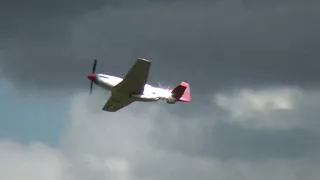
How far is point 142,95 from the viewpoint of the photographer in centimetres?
19962

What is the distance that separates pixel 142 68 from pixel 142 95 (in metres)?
10.00

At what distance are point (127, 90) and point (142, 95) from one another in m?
2.94

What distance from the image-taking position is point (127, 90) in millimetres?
198625

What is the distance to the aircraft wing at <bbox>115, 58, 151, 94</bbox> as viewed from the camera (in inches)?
7480

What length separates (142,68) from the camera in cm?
19075

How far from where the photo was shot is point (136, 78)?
637ft

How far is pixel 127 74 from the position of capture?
194m

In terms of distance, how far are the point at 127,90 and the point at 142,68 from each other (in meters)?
9.14

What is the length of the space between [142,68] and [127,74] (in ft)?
13.8

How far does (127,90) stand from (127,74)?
5.49 m

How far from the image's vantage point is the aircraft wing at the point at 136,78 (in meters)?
190
